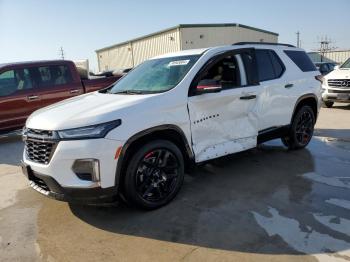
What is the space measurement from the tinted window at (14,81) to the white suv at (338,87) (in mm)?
8297

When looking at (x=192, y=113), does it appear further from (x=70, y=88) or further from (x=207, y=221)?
(x=70, y=88)

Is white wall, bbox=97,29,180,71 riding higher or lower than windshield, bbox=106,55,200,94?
higher

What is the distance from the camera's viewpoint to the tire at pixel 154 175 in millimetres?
3867

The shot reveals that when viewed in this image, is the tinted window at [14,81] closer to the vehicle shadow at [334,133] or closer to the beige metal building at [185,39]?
the vehicle shadow at [334,133]

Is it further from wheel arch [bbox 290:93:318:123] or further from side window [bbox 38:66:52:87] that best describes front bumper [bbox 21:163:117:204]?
side window [bbox 38:66:52:87]

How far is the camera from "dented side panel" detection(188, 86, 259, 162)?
174 inches

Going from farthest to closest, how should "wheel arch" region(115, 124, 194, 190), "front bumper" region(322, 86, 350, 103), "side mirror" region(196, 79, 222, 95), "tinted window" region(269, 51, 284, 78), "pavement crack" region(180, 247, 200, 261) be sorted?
"front bumper" region(322, 86, 350, 103), "tinted window" region(269, 51, 284, 78), "side mirror" region(196, 79, 222, 95), "wheel arch" region(115, 124, 194, 190), "pavement crack" region(180, 247, 200, 261)

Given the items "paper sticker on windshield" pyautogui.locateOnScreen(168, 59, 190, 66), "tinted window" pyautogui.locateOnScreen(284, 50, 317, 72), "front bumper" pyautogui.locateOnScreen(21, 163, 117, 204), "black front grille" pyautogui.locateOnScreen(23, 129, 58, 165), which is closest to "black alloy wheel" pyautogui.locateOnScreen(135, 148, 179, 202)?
"front bumper" pyautogui.locateOnScreen(21, 163, 117, 204)

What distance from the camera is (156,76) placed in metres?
4.86

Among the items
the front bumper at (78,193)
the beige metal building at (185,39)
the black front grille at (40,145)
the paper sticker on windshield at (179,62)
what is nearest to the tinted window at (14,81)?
the black front grille at (40,145)

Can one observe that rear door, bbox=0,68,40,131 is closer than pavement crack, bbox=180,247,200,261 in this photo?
No

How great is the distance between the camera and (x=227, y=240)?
3439mm

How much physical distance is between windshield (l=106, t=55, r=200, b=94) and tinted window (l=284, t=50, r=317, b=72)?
86.9 inches

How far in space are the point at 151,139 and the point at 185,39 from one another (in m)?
28.3
